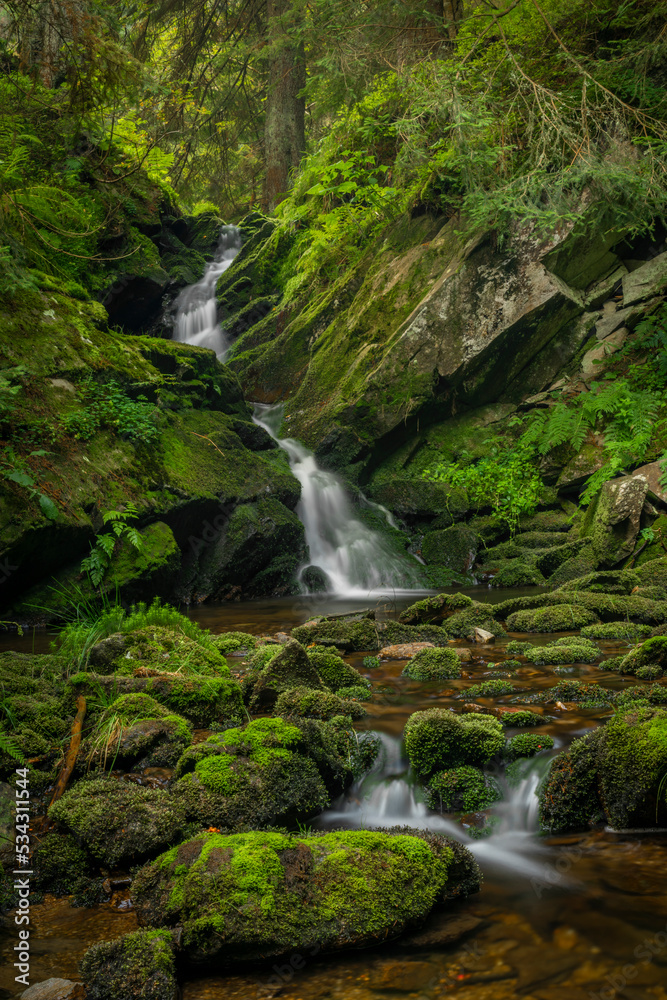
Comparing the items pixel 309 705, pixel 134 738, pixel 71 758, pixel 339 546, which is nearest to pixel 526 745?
pixel 309 705

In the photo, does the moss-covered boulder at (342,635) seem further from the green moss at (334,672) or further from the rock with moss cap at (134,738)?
the rock with moss cap at (134,738)

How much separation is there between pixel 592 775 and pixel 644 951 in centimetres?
104

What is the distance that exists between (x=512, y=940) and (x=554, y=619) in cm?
481

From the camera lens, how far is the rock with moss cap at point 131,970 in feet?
6.82

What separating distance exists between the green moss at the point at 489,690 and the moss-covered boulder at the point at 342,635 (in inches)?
71.7

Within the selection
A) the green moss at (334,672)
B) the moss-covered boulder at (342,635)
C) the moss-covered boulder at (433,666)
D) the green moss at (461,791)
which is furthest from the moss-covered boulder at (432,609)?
the green moss at (461,791)

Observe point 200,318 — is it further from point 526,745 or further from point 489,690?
point 526,745

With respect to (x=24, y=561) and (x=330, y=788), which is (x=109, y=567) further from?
(x=330, y=788)

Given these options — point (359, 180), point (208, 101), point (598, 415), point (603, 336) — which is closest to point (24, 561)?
point (598, 415)

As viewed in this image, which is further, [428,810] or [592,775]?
[428,810]

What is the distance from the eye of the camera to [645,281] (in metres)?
11.1

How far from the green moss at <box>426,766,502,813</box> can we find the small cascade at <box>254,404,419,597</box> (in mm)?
6928

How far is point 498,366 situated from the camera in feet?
41.4

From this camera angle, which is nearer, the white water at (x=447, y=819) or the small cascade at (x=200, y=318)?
the white water at (x=447, y=819)
